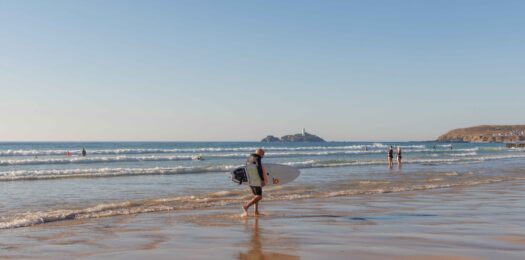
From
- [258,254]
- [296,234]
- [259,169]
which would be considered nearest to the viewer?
[258,254]

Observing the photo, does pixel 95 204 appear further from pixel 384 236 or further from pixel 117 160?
pixel 117 160

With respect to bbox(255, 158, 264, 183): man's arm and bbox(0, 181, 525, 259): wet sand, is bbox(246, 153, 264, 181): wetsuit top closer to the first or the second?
bbox(255, 158, 264, 183): man's arm

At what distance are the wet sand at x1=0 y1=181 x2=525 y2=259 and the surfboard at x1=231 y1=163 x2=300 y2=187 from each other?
86 centimetres

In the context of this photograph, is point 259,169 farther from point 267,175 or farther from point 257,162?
point 267,175

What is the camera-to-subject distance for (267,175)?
14.6 m

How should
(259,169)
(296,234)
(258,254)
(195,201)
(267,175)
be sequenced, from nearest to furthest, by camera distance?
(258,254) → (296,234) → (259,169) → (267,175) → (195,201)

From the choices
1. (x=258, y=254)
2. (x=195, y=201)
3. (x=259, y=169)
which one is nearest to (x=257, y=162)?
(x=259, y=169)

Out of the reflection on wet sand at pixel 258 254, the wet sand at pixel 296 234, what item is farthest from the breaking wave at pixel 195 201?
the reflection on wet sand at pixel 258 254

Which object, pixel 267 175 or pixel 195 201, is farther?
pixel 195 201

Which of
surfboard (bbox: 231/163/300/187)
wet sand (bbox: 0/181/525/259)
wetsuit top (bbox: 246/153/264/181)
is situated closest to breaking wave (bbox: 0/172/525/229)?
wet sand (bbox: 0/181/525/259)

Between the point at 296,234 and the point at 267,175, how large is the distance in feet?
18.7

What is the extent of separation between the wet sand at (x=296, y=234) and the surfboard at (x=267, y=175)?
857 millimetres

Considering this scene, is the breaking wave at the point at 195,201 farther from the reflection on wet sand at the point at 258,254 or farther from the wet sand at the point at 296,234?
the reflection on wet sand at the point at 258,254

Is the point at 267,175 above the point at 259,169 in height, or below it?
below
